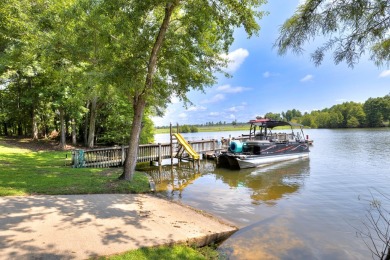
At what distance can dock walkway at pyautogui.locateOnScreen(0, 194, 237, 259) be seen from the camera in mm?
4348

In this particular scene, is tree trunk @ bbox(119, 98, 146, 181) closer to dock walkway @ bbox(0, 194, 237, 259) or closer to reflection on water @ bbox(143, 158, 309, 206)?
reflection on water @ bbox(143, 158, 309, 206)

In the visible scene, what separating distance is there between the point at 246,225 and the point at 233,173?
9.75 metres

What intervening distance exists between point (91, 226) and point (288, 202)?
7501 mm

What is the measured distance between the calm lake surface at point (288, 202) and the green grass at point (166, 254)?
71 cm

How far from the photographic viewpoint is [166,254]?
4488 millimetres

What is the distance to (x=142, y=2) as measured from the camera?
821 cm

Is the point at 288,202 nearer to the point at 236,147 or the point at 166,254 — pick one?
the point at 166,254

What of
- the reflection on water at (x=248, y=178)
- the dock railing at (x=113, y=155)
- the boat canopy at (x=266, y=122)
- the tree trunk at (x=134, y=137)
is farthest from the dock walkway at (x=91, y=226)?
the boat canopy at (x=266, y=122)

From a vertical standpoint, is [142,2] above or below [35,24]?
below

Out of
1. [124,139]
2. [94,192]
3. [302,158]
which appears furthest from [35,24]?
[302,158]

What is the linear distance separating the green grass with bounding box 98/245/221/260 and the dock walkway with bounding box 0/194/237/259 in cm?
17

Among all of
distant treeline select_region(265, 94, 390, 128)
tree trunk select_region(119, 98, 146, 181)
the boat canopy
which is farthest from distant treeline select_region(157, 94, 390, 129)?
tree trunk select_region(119, 98, 146, 181)

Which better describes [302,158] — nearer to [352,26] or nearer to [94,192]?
[94,192]

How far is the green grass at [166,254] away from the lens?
4.25 m
